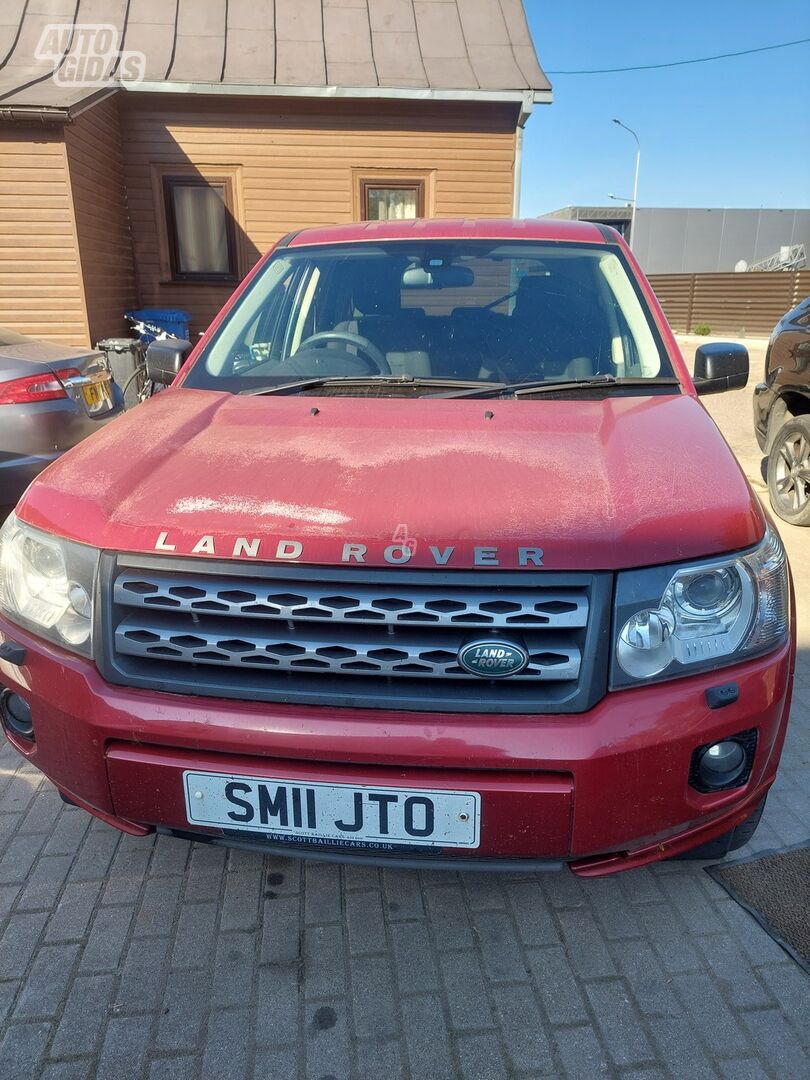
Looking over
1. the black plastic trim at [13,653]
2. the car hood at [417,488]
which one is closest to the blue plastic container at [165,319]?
the car hood at [417,488]

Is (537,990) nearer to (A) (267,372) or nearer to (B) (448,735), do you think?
(B) (448,735)

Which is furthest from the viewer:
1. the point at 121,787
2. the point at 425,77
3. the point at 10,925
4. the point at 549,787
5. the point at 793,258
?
the point at 793,258

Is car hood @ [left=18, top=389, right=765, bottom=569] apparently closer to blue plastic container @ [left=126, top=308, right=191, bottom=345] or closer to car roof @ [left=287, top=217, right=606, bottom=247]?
car roof @ [left=287, top=217, right=606, bottom=247]

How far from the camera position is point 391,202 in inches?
435

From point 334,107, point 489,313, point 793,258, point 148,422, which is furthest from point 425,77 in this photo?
point 793,258

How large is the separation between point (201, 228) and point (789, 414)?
8.70m

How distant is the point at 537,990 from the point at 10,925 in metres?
1.42

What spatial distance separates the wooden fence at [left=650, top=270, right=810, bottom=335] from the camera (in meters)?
22.5

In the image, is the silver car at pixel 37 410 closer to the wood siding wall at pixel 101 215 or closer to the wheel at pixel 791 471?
the wheel at pixel 791 471

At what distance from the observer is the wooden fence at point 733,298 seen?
22.5 m

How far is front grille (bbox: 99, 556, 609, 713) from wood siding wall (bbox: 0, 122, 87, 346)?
8832 millimetres

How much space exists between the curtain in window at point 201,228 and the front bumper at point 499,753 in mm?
10469

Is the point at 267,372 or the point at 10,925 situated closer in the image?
the point at 10,925

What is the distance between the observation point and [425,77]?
10047mm
